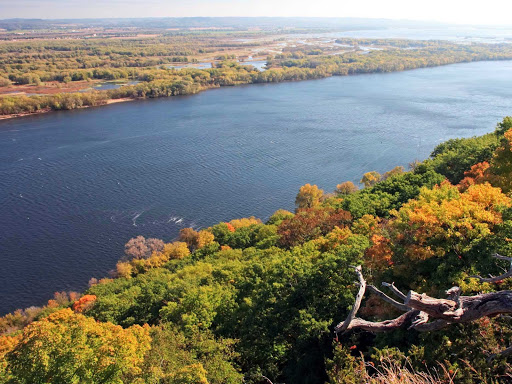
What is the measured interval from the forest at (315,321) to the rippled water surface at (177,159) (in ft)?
48.1

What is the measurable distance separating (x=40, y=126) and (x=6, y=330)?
48808 millimetres

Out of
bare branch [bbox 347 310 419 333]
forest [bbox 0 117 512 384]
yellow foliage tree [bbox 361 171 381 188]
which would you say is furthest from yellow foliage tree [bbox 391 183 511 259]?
yellow foliage tree [bbox 361 171 381 188]

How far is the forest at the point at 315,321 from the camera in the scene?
9320 millimetres

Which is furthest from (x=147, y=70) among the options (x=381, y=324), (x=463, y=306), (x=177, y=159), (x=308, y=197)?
(x=463, y=306)

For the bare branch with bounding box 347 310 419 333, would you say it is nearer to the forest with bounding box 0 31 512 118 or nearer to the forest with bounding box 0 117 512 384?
the forest with bounding box 0 117 512 384

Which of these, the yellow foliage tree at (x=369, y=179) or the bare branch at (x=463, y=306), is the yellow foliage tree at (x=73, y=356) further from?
the yellow foliage tree at (x=369, y=179)

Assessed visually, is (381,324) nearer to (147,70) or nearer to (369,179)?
(369,179)

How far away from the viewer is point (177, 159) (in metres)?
49.8

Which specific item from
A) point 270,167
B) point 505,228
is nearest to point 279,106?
point 270,167

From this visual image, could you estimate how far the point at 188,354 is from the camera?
1277 cm

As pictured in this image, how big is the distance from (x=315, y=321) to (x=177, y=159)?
3947 centimetres

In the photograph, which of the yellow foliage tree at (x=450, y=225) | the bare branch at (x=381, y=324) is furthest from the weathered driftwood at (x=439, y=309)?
the yellow foliage tree at (x=450, y=225)

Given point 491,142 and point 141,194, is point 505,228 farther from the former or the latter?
point 141,194

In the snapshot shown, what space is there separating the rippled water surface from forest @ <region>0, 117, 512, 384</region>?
14.6m
